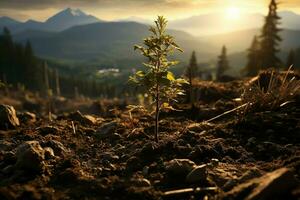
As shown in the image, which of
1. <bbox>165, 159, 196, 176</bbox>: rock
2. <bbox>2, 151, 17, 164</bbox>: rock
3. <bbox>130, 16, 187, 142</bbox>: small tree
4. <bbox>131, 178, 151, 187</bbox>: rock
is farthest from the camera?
<bbox>130, 16, 187, 142</bbox>: small tree

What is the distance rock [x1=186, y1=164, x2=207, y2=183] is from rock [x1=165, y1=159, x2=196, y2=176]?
15 centimetres

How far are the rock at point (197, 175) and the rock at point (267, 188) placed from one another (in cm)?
59

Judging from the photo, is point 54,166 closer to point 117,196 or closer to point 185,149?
point 117,196

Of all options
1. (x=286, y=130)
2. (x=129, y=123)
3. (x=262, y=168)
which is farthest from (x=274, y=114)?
(x=129, y=123)

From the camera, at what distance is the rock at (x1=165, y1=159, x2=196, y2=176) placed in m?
4.91

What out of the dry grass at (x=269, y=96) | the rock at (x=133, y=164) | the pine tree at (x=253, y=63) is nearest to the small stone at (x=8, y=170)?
the rock at (x=133, y=164)

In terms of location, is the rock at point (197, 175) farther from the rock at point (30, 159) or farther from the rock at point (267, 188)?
the rock at point (30, 159)

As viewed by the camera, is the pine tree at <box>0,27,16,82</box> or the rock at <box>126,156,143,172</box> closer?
the rock at <box>126,156,143,172</box>

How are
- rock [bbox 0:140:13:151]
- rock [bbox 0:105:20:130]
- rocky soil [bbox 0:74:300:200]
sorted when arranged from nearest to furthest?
rocky soil [bbox 0:74:300:200]
rock [bbox 0:140:13:151]
rock [bbox 0:105:20:130]

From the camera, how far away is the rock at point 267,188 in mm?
3795

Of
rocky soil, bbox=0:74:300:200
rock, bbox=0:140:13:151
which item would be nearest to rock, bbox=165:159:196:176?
rocky soil, bbox=0:74:300:200

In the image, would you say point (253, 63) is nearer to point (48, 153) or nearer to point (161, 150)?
point (161, 150)

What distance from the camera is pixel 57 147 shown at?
604cm

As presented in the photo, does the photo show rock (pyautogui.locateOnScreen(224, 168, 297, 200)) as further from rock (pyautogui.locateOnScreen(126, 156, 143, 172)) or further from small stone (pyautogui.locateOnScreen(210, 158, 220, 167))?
rock (pyautogui.locateOnScreen(126, 156, 143, 172))
